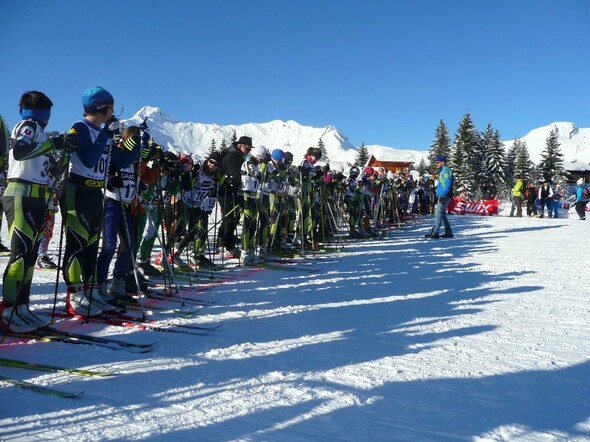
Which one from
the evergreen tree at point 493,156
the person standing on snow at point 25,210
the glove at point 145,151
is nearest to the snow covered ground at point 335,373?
A: the person standing on snow at point 25,210

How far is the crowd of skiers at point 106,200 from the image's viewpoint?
354 cm

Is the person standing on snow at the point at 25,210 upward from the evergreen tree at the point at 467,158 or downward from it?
downward

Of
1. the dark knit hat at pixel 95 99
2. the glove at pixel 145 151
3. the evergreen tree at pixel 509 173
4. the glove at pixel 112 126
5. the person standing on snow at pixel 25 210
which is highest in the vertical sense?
the evergreen tree at pixel 509 173

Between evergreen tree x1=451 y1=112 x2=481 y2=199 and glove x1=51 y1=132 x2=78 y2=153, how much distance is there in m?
48.8

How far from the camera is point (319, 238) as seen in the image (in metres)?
11.9

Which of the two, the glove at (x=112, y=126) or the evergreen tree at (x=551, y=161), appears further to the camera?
the evergreen tree at (x=551, y=161)

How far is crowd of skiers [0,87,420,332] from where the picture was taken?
A: 139 inches

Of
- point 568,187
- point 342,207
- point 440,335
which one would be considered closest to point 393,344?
point 440,335

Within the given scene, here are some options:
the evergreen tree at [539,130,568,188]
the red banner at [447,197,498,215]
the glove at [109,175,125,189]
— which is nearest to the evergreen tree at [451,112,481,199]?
the evergreen tree at [539,130,568,188]

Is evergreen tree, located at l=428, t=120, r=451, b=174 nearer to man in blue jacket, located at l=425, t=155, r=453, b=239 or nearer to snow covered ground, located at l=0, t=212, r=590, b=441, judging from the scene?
man in blue jacket, located at l=425, t=155, r=453, b=239

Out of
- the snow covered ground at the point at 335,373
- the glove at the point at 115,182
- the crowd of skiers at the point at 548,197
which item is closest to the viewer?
the snow covered ground at the point at 335,373

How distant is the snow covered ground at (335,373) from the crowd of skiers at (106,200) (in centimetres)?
65

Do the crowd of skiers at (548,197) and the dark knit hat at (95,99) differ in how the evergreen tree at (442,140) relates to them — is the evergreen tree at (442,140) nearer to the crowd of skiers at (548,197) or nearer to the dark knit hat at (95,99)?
the crowd of skiers at (548,197)

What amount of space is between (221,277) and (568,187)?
70042 millimetres
